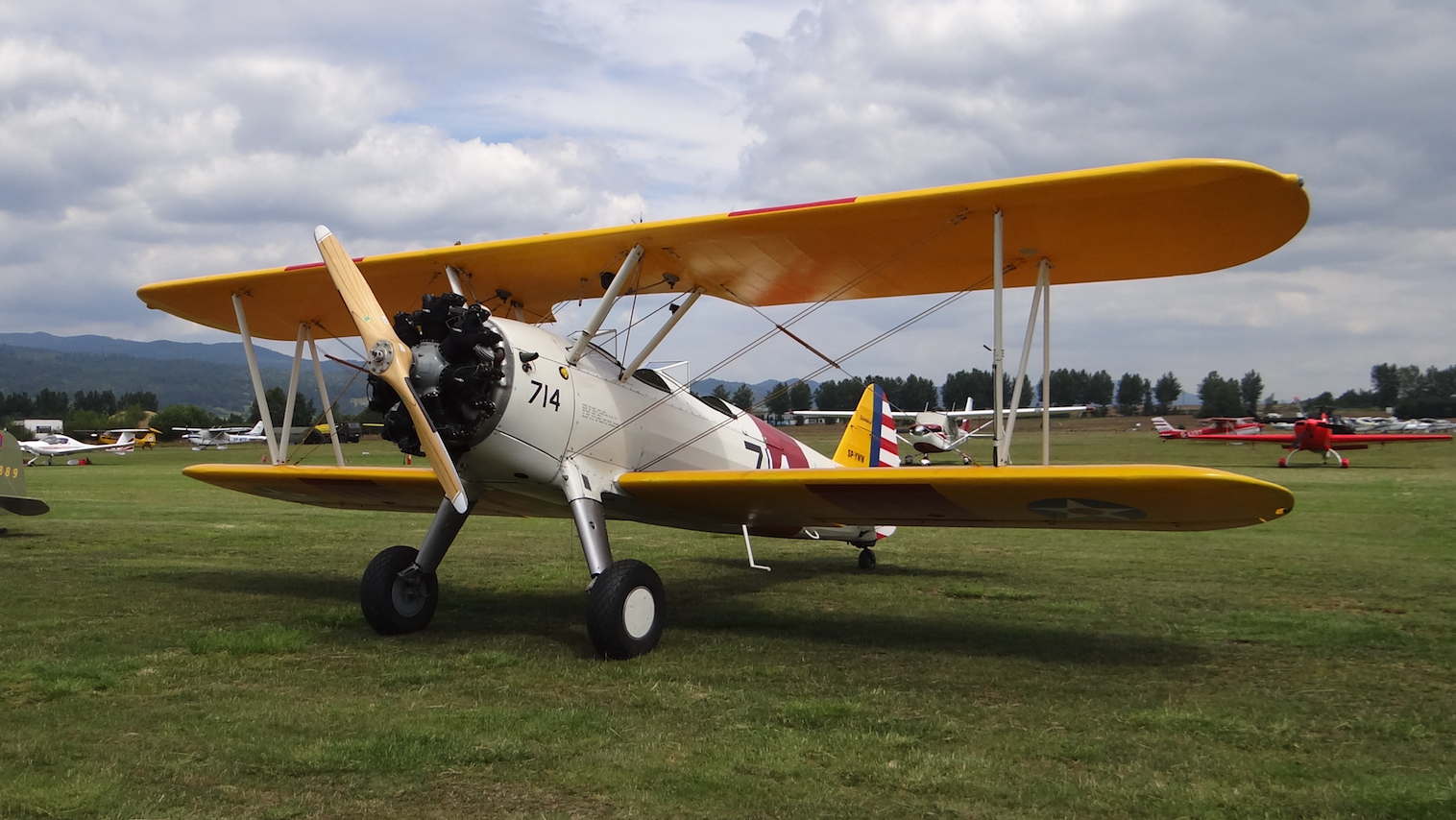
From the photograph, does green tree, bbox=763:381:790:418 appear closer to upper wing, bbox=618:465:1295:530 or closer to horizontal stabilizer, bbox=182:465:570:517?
upper wing, bbox=618:465:1295:530

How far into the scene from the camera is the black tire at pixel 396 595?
22.1 ft

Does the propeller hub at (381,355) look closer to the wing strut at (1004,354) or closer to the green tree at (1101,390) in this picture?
the wing strut at (1004,354)

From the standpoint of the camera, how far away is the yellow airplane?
5.89 m

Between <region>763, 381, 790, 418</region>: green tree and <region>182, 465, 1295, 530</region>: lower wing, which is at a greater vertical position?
<region>763, 381, 790, 418</region>: green tree

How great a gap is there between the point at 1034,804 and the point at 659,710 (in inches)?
74.7

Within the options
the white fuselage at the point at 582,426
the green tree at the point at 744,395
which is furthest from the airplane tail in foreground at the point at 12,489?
the white fuselage at the point at 582,426

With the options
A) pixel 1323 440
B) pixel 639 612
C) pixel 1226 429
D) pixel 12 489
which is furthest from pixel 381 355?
pixel 1226 429

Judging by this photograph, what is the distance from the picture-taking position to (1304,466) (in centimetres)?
3438

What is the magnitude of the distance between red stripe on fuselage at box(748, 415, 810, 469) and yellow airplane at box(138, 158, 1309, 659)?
0.64 meters

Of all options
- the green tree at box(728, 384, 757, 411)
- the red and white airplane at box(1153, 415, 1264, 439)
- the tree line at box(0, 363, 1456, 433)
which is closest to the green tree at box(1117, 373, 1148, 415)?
the tree line at box(0, 363, 1456, 433)

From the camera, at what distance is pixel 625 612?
595cm

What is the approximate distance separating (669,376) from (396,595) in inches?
107

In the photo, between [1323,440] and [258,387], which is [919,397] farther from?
[1323,440]

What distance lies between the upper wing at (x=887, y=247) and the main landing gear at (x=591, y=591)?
1947 mm
